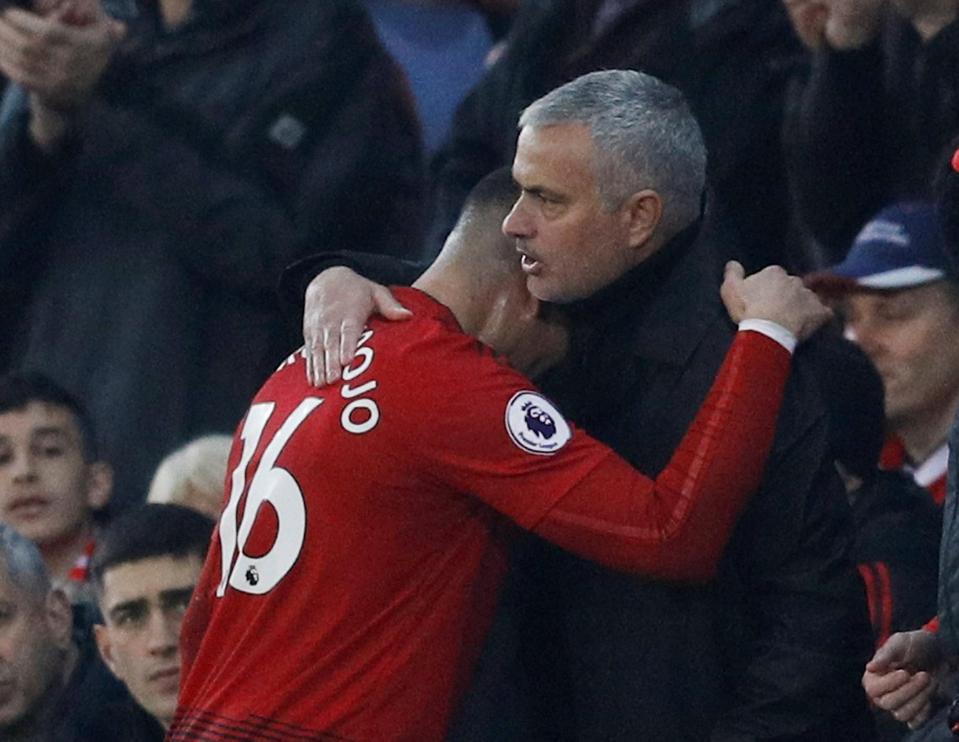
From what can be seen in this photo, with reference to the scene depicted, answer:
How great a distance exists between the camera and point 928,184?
5723 mm

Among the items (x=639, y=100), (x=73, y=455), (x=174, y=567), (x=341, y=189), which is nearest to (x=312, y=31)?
(x=341, y=189)

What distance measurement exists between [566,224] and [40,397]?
2313 millimetres

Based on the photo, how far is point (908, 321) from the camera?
5559mm

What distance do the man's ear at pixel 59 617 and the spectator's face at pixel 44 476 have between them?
63cm

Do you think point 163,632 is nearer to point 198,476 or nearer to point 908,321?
point 198,476

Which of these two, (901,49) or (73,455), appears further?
(73,455)

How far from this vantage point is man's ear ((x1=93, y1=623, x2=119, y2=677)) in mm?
5414

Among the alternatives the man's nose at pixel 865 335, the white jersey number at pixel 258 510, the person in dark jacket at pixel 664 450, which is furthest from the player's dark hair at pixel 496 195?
the man's nose at pixel 865 335

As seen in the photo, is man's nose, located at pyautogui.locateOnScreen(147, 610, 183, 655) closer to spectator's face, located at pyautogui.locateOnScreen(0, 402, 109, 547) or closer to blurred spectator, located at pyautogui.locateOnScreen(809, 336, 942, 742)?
spectator's face, located at pyautogui.locateOnScreen(0, 402, 109, 547)

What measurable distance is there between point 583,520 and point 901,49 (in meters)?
2.19

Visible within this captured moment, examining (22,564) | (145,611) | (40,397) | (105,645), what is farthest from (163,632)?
(40,397)

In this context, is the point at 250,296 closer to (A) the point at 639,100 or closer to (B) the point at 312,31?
(B) the point at 312,31

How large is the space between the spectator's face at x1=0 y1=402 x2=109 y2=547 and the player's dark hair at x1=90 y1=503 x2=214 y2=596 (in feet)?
1.69

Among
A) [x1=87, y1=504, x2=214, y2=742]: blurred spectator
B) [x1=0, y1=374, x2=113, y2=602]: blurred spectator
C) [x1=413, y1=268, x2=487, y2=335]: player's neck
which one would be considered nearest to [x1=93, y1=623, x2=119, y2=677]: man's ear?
[x1=87, y1=504, x2=214, y2=742]: blurred spectator
